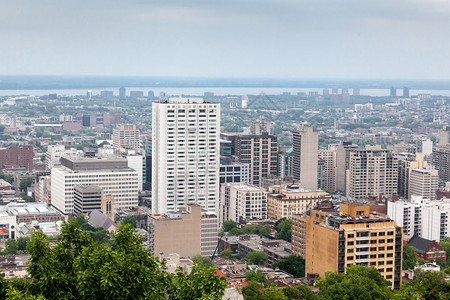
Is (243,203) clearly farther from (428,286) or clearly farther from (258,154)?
(428,286)

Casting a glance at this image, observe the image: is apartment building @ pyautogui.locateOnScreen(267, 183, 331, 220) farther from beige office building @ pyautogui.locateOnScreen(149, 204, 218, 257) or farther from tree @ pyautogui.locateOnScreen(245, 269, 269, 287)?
→ tree @ pyautogui.locateOnScreen(245, 269, 269, 287)

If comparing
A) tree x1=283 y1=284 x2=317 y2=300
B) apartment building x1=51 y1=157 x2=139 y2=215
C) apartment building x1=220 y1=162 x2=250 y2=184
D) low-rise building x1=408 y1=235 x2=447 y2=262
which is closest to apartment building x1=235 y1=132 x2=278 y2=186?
apartment building x1=220 y1=162 x2=250 y2=184

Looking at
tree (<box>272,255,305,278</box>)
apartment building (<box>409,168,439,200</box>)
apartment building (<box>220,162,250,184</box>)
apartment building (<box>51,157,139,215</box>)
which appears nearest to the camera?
tree (<box>272,255,305,278</box>)

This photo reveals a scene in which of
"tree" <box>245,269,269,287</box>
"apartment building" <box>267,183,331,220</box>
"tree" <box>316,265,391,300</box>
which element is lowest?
"tree" <box>245,269,269,287</box>

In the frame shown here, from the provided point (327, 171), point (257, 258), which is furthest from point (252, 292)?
point (327, 171)

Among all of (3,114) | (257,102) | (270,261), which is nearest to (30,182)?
(270,261)

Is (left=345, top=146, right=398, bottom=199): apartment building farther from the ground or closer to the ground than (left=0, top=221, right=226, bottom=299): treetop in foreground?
closer to the ground

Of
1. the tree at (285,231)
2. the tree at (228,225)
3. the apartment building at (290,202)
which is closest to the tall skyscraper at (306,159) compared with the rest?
the apartment building at (290,202)
